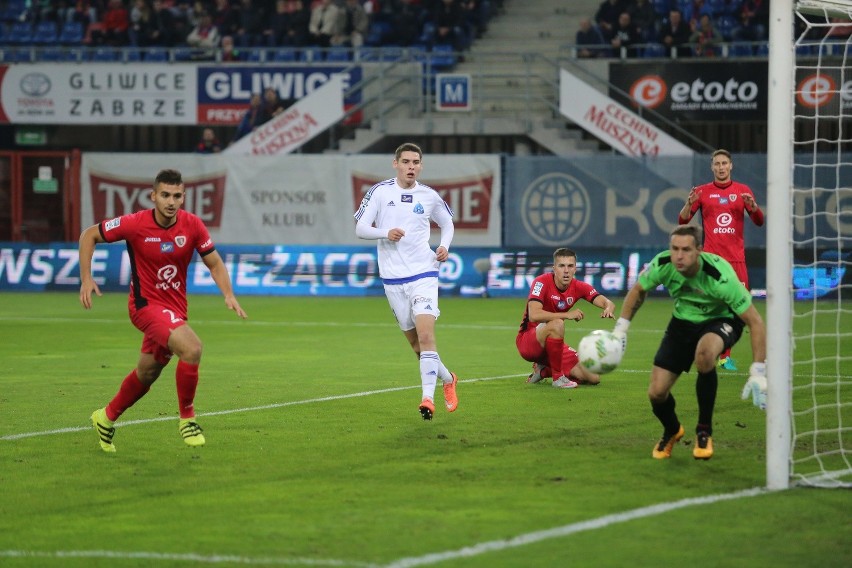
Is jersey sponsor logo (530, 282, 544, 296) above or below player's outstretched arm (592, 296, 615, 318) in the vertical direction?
above

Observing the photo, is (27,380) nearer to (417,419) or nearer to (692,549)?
(417,419)

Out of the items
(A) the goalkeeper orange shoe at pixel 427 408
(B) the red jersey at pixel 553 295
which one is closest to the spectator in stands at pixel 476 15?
(B) the red jersey at pixel 553 295

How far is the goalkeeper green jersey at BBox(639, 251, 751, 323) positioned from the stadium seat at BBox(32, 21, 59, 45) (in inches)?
1015

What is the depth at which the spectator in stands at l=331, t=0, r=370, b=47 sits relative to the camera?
29938 mm

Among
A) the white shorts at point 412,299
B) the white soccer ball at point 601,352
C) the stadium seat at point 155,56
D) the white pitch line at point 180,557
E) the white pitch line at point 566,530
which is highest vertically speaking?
the stadium seat at point 155,56

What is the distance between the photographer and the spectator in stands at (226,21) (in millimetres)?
31281

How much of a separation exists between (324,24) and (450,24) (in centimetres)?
276

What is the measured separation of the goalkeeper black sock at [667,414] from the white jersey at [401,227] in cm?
273

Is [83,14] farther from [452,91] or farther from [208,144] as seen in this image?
[452,91]

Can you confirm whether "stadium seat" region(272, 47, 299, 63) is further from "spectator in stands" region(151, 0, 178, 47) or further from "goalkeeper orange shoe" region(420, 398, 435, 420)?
"goalkeeper orange shoe" region(420, 398, 435, 420)

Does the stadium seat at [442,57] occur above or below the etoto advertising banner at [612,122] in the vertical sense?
above

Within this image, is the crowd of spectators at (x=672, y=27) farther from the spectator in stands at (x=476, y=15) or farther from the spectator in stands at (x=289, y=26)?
the spectator in stands at (x=289, y=26)

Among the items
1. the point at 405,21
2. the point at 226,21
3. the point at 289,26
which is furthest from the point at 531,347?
the point at 226,21

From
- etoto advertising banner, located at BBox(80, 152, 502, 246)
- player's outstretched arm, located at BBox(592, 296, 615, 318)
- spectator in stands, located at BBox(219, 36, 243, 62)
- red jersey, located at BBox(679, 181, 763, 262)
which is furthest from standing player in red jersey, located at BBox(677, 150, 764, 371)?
spectator in stands, located at BBox(219, 36, 243, 62)
